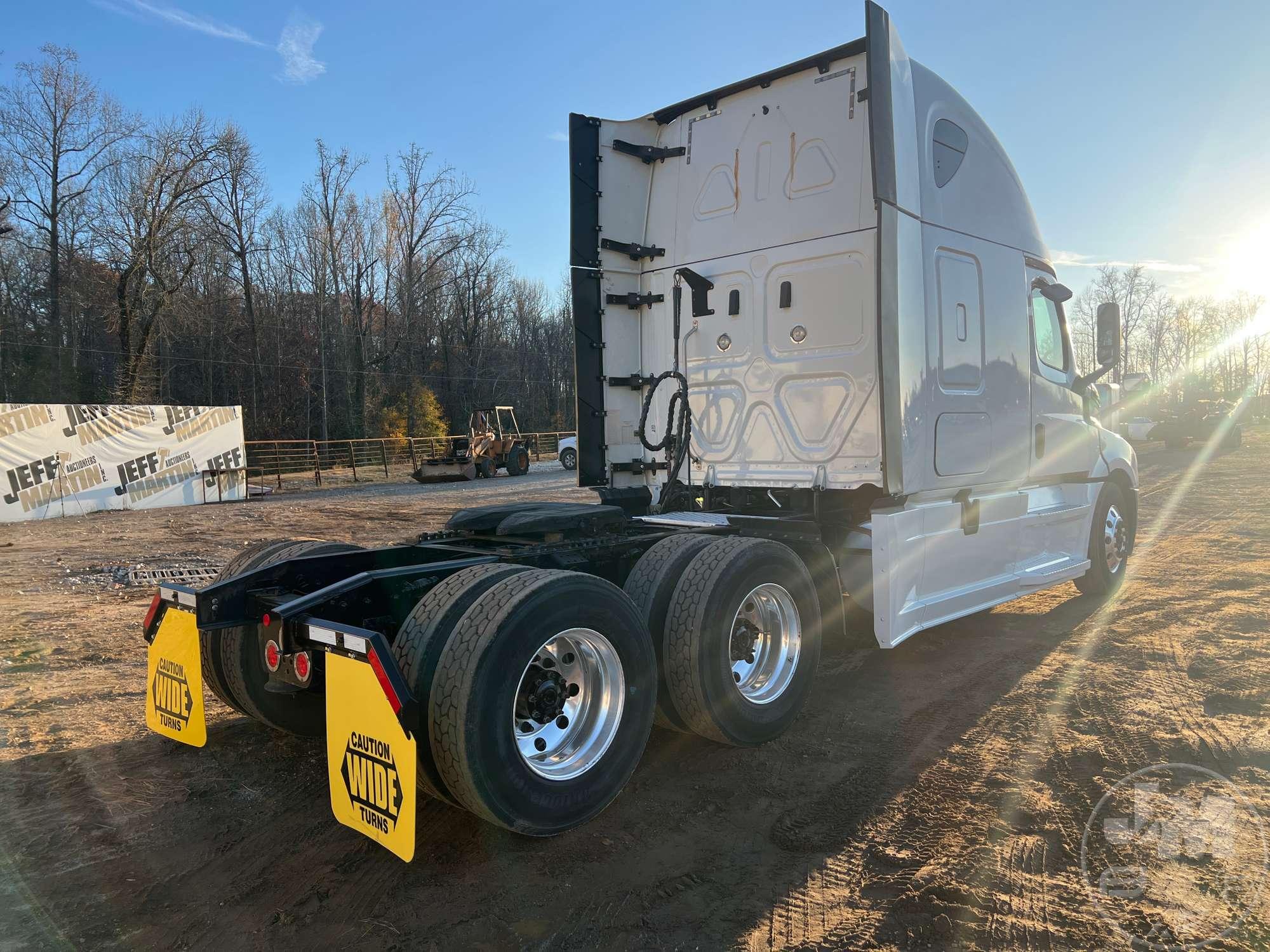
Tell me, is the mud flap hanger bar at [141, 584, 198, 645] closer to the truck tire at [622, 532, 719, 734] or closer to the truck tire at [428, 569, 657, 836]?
the truck tire at [428, 569, 657, 836]

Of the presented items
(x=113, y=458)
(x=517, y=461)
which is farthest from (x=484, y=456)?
(x=113, y=458)

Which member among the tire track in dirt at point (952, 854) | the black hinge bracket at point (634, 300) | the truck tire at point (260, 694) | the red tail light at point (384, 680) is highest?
the black hinge bracket at point (634, 300)

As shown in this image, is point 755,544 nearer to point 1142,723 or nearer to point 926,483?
point 926,483

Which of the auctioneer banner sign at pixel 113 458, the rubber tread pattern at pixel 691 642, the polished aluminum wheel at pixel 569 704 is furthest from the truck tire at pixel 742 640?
the auctioneer banner sign at pixel 113 458

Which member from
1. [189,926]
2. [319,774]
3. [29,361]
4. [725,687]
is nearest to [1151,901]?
[725,687]

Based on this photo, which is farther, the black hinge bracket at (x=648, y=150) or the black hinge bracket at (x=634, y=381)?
the black hinge bracket at (x=634, y=381)

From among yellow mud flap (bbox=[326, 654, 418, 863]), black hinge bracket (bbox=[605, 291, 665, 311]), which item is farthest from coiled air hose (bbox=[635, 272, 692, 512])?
yellow mud flap (bbox=[326, 654, 418, 863])

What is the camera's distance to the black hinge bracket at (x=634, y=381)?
20.3 ft

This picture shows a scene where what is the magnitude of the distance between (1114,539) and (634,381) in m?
4.93

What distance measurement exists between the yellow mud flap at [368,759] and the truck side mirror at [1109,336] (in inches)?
255

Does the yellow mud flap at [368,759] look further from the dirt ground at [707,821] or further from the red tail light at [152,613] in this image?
the red tail light at [152,613]

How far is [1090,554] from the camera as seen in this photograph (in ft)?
24.1

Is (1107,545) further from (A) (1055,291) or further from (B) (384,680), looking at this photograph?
(B) (384,680)

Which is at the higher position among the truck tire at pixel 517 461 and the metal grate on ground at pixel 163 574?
the truck tire at pixel 517 461
